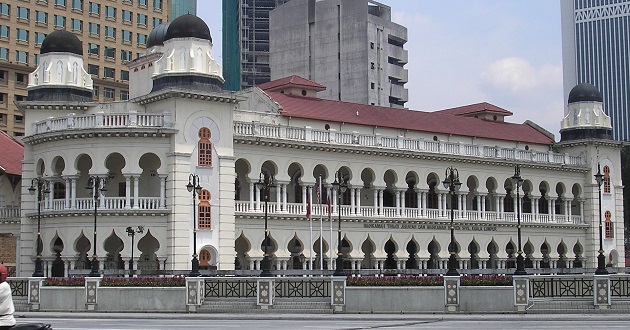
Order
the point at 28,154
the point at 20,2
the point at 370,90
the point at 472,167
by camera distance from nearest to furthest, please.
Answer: the point at 28,154 → the point at 472,167 → the point at 20,2 → the point at 370,90

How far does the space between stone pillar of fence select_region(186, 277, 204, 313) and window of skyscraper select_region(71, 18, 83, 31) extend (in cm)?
7281

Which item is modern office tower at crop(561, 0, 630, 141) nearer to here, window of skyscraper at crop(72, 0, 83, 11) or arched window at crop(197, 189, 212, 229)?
window of skyscraper at crop(72, 0, 83, 11)

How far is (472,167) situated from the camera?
76.5 m

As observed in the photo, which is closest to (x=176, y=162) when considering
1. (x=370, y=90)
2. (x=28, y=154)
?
(x=28, y=154)

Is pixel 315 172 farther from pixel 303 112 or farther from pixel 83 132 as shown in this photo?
pixel 83 132

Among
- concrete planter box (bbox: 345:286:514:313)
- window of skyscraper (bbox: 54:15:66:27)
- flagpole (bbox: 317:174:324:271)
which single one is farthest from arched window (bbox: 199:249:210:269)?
window of skyscraper (bbox: 54:15:66:27)

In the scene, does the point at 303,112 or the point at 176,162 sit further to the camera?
the point at 303,112

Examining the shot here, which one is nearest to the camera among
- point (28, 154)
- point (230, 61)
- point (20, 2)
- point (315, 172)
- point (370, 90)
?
point (28, 154)

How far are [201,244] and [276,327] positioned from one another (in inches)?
1091

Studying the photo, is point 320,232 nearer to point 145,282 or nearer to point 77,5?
point 145,282

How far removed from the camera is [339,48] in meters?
127

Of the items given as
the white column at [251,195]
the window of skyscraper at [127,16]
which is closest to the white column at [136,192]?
the white column at [251,195]

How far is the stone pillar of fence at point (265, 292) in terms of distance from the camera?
42500mm

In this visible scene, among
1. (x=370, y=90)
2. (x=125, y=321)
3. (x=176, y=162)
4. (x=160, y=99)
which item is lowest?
(x=125, y=321)
